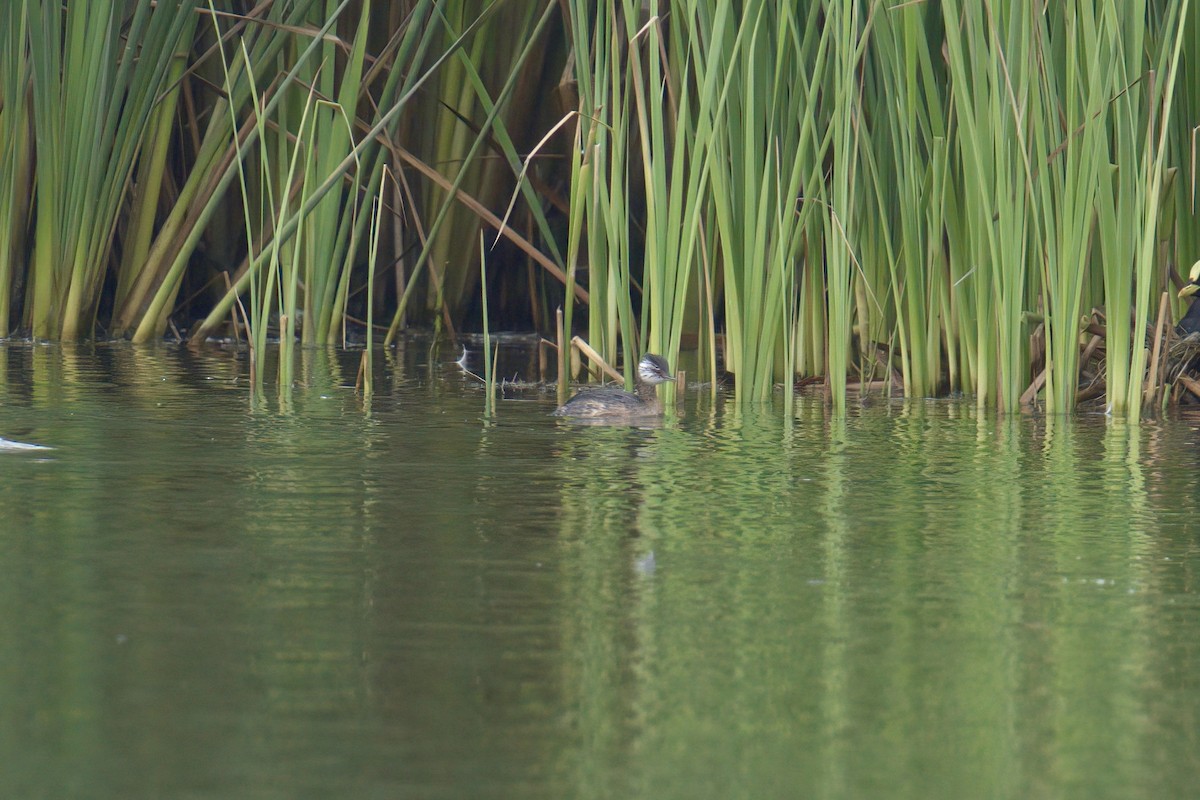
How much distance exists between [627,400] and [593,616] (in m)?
3.24

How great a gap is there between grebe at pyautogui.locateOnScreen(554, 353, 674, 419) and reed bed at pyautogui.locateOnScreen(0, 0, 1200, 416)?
0.10 metres

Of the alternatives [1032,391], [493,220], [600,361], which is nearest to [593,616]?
[600,361]

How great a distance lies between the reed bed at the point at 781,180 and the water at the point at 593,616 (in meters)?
Answer: 0.89

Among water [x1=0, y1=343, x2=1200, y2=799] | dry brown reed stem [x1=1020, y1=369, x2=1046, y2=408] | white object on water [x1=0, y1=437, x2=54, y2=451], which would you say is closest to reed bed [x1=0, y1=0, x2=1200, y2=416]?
dry brown reed stem [x1=1020, y1=369, x2=1046, y2=408]

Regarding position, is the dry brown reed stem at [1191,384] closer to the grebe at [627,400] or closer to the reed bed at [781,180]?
the reed bed at [781,180]

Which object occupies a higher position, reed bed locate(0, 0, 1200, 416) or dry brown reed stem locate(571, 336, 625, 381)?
reed bed locate(0, 0, 1200, 416)

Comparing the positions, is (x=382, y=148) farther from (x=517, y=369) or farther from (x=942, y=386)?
(x=942, y=386)

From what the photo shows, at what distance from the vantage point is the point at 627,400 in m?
6.51

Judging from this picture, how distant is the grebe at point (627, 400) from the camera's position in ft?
21.1

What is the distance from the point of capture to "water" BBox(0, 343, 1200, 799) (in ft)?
8.14

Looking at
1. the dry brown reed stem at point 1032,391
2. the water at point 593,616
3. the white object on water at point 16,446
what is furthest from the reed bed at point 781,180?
the white object on water at point 16,446

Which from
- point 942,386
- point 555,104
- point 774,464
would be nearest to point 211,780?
point 774,464

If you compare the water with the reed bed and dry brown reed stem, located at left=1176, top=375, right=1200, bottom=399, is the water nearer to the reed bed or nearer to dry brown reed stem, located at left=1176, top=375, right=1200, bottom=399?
the reed bed

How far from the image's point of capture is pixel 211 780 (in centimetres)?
237
